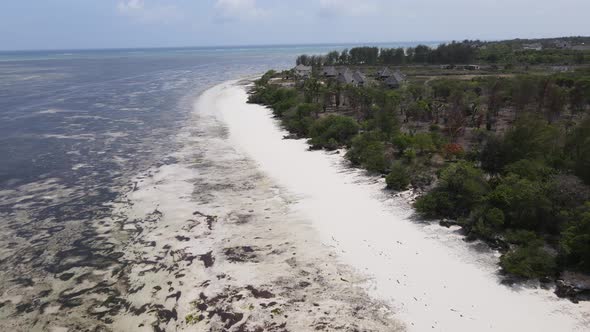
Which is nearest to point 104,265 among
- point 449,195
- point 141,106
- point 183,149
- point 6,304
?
point 6,304

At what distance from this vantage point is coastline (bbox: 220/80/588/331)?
15172 mm

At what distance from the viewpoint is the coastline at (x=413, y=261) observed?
15172 millimetres

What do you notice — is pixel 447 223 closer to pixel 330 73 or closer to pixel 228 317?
pixel 228 317

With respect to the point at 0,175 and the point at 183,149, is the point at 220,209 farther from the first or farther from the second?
the point at 0,175

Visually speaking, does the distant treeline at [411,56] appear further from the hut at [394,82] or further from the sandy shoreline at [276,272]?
the sandy shoreline at [276,272]

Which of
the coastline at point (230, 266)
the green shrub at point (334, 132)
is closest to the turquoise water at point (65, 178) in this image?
the coastline at point (230, 266)

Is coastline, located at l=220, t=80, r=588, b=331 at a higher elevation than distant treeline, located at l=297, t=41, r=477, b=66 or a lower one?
lower

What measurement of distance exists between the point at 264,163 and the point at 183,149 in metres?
9.57

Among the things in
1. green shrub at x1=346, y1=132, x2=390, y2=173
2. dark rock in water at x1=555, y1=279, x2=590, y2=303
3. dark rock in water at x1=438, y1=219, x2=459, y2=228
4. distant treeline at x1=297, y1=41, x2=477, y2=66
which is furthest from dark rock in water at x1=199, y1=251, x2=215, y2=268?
distant treeline at x1=297, y1=41, x2=477, y2=66

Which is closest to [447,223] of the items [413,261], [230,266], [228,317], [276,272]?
[413,261]

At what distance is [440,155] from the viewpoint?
3344 centimetres

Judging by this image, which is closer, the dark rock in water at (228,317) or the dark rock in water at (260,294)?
the dark rock in water at (228,317)

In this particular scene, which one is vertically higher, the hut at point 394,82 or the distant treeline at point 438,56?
the distant treeline at point 438,56

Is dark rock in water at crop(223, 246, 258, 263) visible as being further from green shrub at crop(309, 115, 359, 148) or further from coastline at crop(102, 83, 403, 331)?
green shrub at crop(309, 115, 359, 148)
